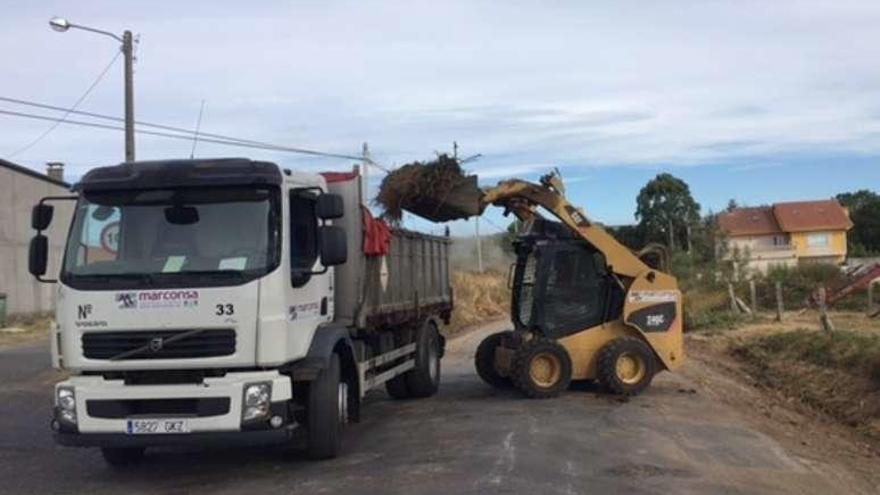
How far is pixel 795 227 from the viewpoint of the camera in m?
101

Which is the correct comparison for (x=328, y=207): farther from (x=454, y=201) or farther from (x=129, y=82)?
(x=129, y=82)

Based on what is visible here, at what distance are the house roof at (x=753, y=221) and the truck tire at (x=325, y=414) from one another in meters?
95.8

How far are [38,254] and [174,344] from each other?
1.82 m

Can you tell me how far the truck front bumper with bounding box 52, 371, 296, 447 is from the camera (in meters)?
9.04

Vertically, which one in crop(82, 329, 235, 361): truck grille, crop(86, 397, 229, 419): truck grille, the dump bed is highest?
the dump bed

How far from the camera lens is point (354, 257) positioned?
1144cm

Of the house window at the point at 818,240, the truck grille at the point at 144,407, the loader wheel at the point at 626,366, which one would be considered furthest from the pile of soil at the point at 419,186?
the house window at the point at 818,240

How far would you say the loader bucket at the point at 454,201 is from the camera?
48.5 ft

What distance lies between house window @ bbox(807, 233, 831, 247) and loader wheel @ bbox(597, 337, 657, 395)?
9033 cm

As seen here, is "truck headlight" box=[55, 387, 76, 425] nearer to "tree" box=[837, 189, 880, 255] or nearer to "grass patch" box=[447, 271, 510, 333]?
"grass patch" box=[447, 271, 510, 333]

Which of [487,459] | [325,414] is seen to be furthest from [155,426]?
[487,459]

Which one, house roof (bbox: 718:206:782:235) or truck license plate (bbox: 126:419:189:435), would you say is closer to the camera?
truck license plate (bbox: 126:419:189:435)

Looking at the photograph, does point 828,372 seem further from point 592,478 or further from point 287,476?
point 287,476

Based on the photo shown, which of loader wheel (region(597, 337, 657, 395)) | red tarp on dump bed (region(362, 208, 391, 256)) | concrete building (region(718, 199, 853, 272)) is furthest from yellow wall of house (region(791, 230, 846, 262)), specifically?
red tarp on dump bed (region(362, 208, 391, 256))
